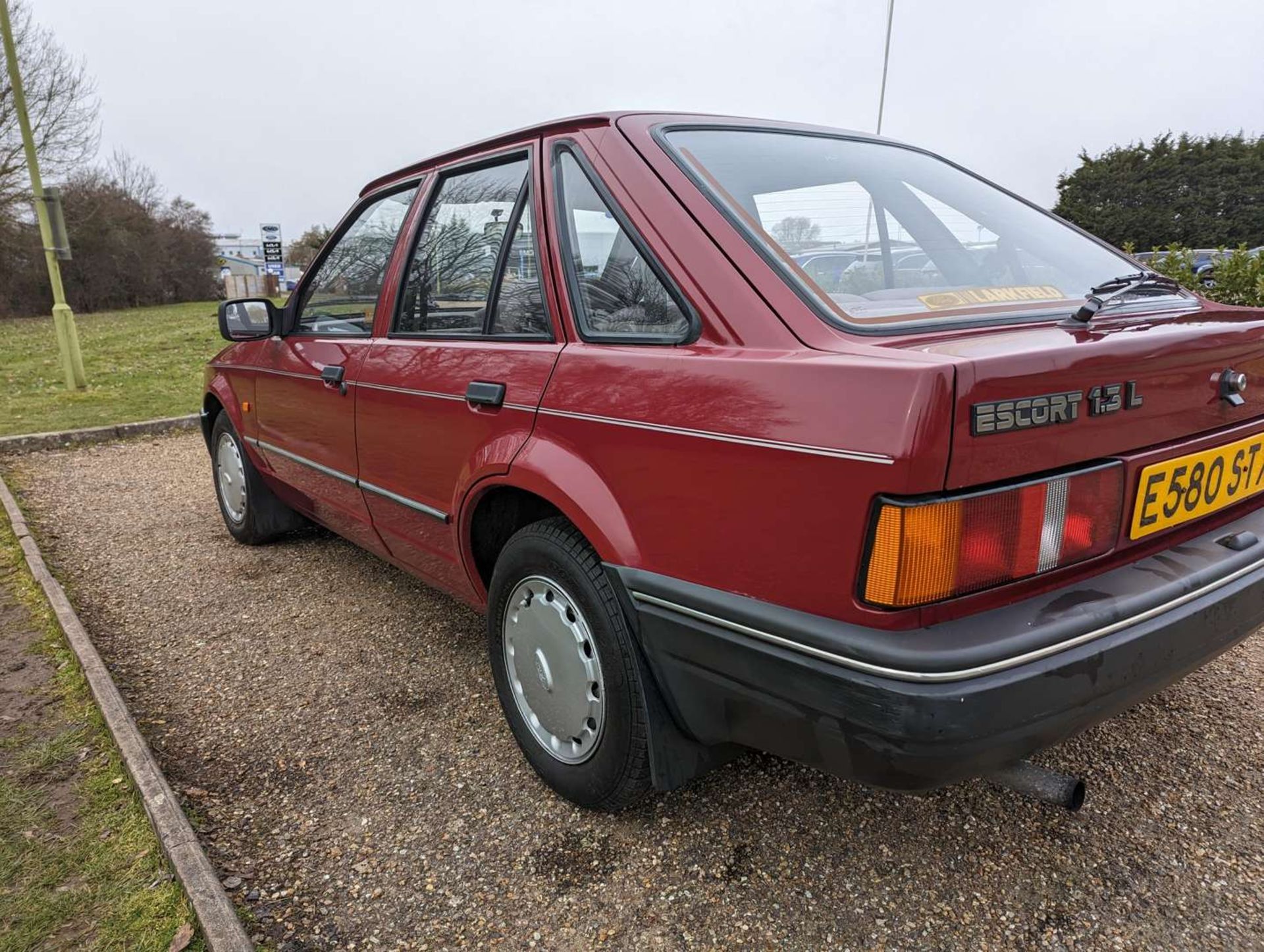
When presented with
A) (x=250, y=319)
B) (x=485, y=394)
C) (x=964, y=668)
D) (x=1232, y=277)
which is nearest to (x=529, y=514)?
(x=485, y=394)

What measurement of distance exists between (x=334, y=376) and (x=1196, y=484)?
2.69 metres

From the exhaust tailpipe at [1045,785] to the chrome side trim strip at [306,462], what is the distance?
236 centimetres

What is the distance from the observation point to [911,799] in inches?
86.7

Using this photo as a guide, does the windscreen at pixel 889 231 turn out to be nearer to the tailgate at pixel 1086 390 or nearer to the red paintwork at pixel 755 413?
the red paintwork at pixel 755 413

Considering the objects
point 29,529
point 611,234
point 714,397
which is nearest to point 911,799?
point 714,397

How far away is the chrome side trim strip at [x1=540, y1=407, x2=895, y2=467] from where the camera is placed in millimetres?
1344

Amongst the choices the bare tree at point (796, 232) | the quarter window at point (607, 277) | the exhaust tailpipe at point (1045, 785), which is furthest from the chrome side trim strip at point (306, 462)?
the exhaust tailpipe at point (1045, 785)

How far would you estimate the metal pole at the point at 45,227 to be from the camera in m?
8.11

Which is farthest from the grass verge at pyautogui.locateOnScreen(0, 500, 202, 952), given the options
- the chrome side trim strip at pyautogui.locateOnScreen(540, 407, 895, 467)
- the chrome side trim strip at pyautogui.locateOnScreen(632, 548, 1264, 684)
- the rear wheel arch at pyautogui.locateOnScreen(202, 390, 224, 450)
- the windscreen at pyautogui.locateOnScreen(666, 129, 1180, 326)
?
the rear wheel arch at pyautogui.locateOnScreen(202, 390, 224, 450)

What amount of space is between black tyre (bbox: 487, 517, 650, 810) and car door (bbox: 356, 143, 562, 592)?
277 mm

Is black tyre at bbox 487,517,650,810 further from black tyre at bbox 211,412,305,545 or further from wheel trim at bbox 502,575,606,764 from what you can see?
black tyre at bbox 211,412,305,545

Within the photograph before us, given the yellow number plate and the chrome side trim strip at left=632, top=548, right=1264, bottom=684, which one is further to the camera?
the yellow number plate

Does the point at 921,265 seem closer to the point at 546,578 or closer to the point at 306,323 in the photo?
the point at 546,578

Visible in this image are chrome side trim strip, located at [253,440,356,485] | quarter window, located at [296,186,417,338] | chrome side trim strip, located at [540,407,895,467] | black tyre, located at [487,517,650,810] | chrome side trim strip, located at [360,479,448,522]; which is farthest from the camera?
chrome side trim strip, located at [253,440,356,485]
